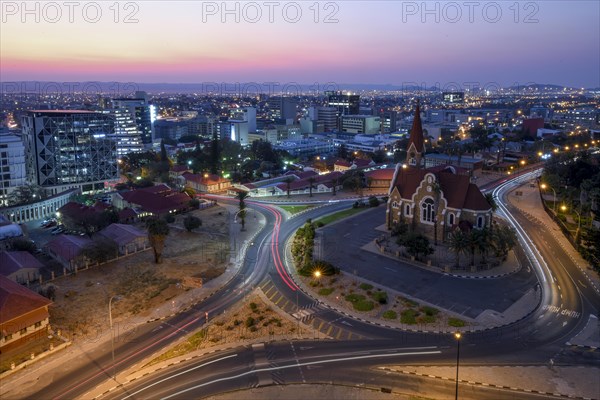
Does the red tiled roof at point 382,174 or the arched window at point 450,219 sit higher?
the red tiled roof at point 382,174

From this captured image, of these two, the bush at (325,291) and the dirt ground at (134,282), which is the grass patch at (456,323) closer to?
the bush at (325,291)

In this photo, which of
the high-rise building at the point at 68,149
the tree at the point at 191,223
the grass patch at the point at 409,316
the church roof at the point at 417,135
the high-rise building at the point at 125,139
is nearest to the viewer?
the grass patch at the point at 409,316

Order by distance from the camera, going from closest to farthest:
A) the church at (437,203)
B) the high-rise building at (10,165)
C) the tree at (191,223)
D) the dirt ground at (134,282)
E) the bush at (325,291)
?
the dirt ground at (134,282) → the bush at (325,291) → the church at (437,203) → the tree at (191,223) → the high-rise building at (10,165)

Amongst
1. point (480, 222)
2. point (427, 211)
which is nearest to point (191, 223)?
point (427, 211)

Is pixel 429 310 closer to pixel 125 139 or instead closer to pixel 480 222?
pixel 480 222

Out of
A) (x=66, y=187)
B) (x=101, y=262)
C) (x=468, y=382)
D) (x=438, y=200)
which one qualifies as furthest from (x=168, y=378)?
(x=66, y=187)

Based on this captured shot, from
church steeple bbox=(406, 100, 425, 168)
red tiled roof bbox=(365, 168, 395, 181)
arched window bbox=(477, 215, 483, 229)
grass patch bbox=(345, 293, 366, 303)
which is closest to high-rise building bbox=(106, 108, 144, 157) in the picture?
red tiled roof bbox=(365, 168, 395, 181)

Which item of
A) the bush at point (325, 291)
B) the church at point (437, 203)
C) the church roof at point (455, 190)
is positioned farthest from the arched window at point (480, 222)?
the bush at point (325, 291)
